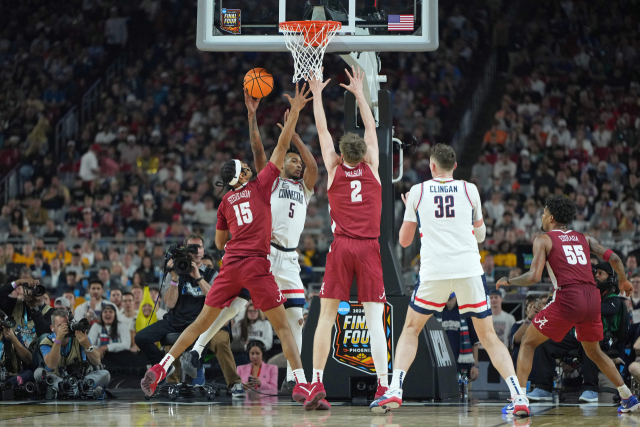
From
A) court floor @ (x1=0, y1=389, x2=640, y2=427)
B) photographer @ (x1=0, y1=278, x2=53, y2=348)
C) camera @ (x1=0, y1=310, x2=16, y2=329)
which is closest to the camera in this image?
court floor @ (x1=0, y1=389, x2=640, y2=427)

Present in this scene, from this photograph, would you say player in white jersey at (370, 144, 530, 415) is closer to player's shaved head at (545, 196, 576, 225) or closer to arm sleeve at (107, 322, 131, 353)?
player's shaved head at (545, 196, 576, 225)

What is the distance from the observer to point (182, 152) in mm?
21188

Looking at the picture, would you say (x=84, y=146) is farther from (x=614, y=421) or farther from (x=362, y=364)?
(x=614, y=421)

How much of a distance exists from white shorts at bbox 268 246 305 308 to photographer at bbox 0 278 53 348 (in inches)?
159

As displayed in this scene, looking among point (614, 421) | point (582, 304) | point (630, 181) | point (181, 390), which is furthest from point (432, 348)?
point (630, 181)

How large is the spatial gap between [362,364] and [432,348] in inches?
29.8

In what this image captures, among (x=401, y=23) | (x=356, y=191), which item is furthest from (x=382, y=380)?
(x=401, y=23)

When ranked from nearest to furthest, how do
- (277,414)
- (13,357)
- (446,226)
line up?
(446,226)
(277,414)
(13,357)

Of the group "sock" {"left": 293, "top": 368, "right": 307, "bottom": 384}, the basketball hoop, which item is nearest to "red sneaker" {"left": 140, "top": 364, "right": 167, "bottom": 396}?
"sock" {"left": 293, "top": 368, "right": 307, "bottom": 384}

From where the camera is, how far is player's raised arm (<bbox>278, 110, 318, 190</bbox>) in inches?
333

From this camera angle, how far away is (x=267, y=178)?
8141 mm

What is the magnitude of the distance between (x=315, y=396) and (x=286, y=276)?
6.60 feet

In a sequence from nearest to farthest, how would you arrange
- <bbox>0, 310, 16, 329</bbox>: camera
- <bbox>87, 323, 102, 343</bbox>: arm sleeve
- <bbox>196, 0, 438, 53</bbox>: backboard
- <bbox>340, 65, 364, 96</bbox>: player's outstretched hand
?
<bbox>340, 65, 364, 96</bbox>: player's outstretched hand < <bbox>196, 0, 438, 53</bbox>: backboard < <bbox>0, 310, 16, 329</bbox>: camera < <bbox>87, 323, 102, 343</bbox>: arm sleeve

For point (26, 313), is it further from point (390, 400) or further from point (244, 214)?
point (390, 400)
